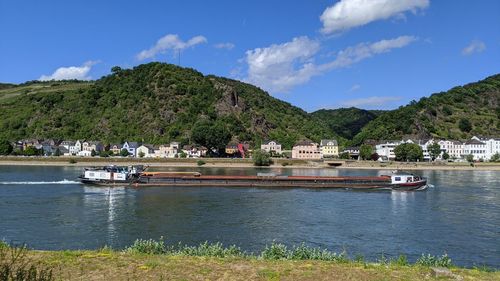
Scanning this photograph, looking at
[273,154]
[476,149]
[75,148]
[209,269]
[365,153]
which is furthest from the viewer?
[476,149]

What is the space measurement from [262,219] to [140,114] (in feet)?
472

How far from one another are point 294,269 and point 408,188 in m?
56.0

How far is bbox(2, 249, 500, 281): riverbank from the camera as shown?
11.2 m

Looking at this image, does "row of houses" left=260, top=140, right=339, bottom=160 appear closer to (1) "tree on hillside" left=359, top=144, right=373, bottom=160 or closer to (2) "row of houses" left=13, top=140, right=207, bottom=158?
(1) "tree on hillside" left=359, top=144, right=373, bottom=160

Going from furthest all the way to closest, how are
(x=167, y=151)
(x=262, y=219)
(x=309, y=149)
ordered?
(x=309, y=149) → (x=167, y=151) → (x=262, y=219)

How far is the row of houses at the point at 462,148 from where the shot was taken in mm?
156837

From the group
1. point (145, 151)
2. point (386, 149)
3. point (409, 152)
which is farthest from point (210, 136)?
point (386, 149)

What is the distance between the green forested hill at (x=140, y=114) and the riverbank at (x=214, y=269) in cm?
13972

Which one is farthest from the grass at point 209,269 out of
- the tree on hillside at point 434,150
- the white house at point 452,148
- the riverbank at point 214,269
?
the white house at point 452,148

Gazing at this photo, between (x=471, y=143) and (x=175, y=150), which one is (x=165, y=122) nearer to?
(x=175, y=150)

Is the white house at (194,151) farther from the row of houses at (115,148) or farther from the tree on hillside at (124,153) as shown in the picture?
the tree on hillside at (124,153)

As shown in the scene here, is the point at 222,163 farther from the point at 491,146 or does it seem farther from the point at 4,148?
the point at 491,146

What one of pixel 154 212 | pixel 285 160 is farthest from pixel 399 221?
pixel 285 160

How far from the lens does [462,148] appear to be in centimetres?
16062
